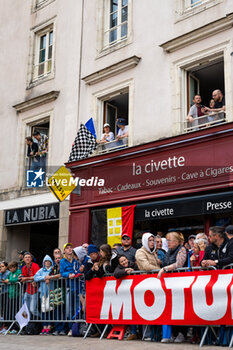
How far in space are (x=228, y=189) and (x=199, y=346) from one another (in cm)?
504

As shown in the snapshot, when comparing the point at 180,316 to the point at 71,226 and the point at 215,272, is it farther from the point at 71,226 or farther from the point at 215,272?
the point at 71,226

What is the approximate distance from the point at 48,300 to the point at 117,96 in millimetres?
7332

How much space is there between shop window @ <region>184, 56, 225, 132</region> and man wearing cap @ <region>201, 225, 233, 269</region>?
4.78m

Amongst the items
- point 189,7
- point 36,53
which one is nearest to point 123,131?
point 189,7

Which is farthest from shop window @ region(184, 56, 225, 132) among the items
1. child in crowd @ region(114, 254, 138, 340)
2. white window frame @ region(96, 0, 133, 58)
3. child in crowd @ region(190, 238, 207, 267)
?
child in crowd @ region(114, 254, 138, 340)

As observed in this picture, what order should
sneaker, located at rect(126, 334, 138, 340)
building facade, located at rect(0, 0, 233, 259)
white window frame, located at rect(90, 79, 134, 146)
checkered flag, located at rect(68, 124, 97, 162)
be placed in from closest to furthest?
sneaker, located at rect(126, 334, 138, 340) < building facade, located at rect(0, 0, 233, 259) < white window frame, located at rect(90, 79, 134, 146) < checkered flag, located at rect(68, 124, 97, 162)

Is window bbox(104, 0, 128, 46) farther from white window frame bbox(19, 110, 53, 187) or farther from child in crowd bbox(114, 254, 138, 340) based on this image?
child in crowd bbox(114, 254, 138, 340)

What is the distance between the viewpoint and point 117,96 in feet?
49.0

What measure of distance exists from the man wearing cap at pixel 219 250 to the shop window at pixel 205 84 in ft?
15.7

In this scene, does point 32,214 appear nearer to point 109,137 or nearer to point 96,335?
point 109,137

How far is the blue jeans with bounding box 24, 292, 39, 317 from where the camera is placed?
10.1 meters

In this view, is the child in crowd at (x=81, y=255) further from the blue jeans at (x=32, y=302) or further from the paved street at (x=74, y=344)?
the paved street at (x=74, y=344)

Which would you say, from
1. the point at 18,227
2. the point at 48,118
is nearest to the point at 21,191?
the point at 18,227

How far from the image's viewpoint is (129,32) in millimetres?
14508
